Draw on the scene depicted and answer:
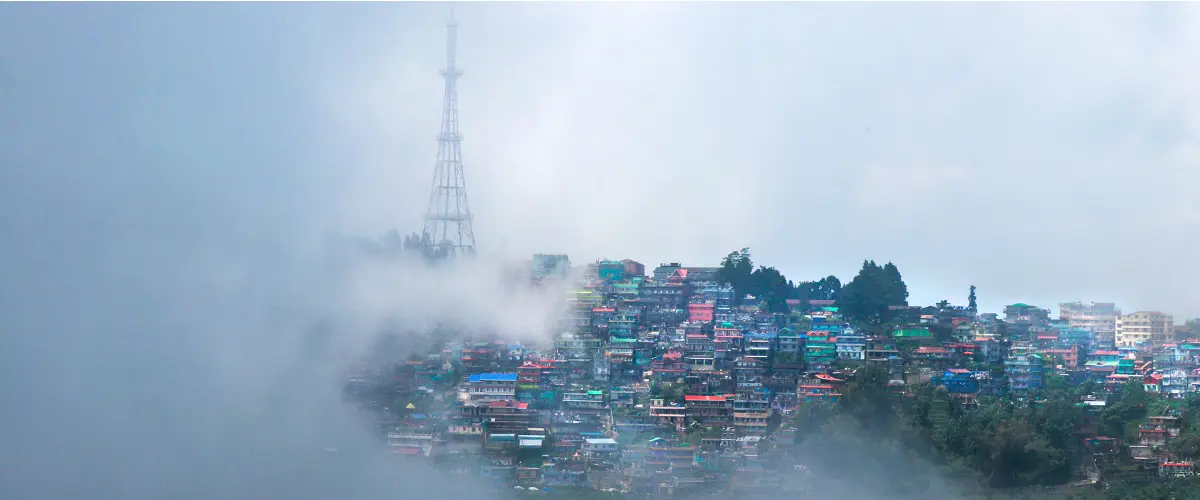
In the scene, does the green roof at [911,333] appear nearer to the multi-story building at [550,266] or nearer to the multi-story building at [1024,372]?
the multi-story building at [1024,372]

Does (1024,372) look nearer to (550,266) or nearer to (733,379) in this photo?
(733,379)

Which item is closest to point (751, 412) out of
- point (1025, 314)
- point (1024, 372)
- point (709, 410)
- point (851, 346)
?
point (709, 410)

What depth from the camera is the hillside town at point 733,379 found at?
11633 mm

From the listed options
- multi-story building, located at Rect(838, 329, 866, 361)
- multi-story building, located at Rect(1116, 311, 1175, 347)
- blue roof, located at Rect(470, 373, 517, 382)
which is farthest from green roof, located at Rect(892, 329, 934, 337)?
blue roof, located at Rect(470, 373, 517, 382)

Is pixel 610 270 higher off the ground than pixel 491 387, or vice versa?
pixel 610 270

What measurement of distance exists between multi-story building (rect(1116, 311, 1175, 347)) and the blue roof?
8320 millimetres

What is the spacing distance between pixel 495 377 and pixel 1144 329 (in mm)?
8951

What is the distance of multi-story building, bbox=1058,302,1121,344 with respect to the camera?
17875 mm

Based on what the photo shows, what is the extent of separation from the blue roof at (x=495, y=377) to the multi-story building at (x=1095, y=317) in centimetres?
812

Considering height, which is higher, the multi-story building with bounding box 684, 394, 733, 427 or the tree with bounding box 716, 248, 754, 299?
the tree with bounding box 716, 248, 754, 299

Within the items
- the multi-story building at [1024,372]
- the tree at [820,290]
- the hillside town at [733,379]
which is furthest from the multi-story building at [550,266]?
the multi-story building at [1024,372]

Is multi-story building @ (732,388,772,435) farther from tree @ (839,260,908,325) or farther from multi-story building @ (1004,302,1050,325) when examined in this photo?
multi-story building @ (1004,302,1050,325)

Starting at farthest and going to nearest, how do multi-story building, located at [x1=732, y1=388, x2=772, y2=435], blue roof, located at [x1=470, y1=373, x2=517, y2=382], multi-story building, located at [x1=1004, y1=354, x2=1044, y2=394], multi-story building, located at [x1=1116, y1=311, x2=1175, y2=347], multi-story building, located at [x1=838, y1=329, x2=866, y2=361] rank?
multi-story building, located at [x1=1116, y1=311, x2=1175, y2=347]
multi-story building, located at [x1=838, y1=329, x2=866, y2=361]
multi-story building, located at [x1=1004, y1=354, x2=1044, y2=394]
blue roof, located at [x1=470, y1=373, x2=517, y2=382]
multi-story building, located at [x1=732, y1=388, x2=772, y2=435]

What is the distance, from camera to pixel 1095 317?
18.3 metres
